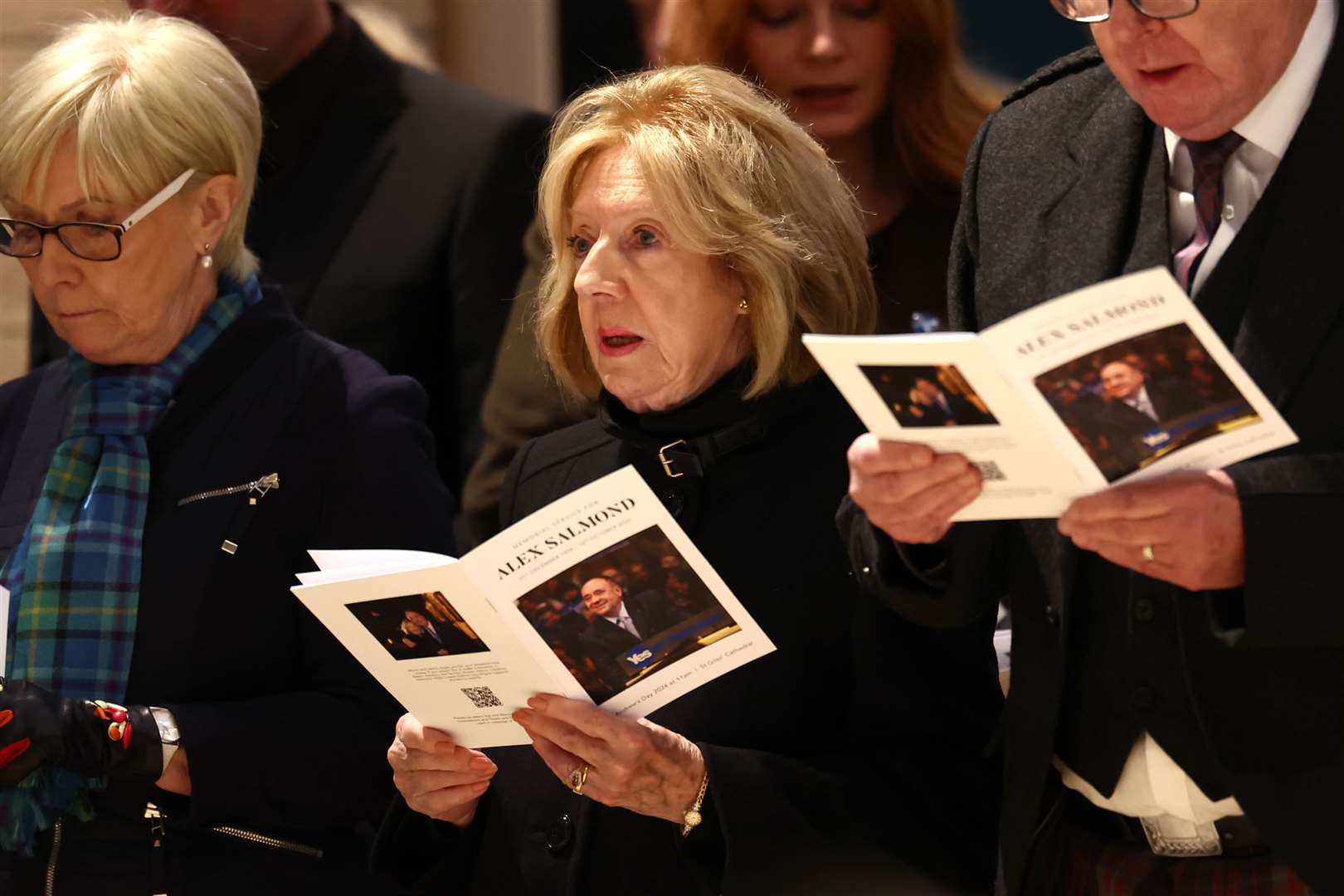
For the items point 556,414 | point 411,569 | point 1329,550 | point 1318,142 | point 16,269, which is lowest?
point 16,269

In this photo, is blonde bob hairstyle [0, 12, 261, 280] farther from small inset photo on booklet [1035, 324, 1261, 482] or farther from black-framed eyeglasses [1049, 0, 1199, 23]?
small inset photo on booklet [1035, 324, 1261, 482]

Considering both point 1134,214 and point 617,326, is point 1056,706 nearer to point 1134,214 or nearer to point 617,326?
point 1134,214

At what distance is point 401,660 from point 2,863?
0.98 meters

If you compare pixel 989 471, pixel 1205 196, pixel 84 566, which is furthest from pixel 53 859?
pixel 1205 196

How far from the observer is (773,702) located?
8.86ft

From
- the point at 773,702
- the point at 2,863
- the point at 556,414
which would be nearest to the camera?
the point at 773,702

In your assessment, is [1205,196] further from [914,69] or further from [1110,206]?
[914,69]

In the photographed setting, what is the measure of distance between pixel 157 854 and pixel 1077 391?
1794 millimetres

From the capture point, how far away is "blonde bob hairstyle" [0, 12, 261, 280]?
3191mm

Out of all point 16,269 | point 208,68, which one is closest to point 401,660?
point 208,68

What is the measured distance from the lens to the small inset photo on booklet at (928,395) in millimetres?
1988

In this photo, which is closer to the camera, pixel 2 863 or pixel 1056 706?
pixel 1056 706

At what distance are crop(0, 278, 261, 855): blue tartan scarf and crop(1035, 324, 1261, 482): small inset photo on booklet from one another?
1.76m

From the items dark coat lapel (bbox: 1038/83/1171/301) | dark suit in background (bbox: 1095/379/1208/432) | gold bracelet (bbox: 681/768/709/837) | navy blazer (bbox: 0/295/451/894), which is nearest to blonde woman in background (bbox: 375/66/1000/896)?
gold bracelet (bbox: 681/768/709/837)
